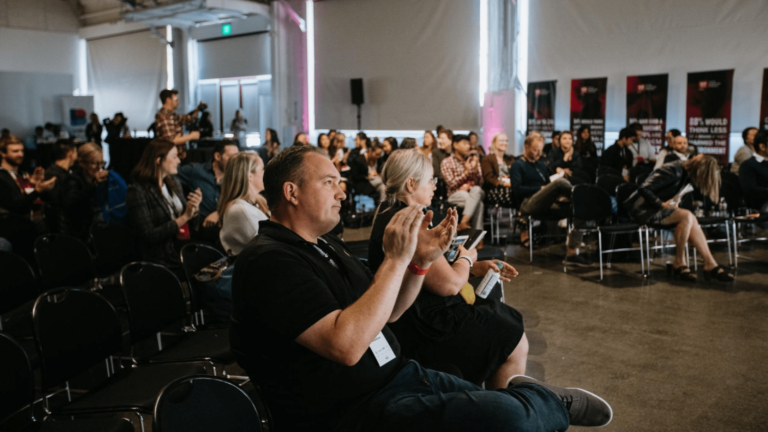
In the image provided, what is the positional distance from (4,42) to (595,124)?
1813cm

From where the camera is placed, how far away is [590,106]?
11070 mm

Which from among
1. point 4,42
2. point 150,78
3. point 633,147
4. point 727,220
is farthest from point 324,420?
point 4,42

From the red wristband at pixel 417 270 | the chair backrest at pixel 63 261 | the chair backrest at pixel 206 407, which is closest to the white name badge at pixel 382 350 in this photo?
the red wristband at pixel 417 270

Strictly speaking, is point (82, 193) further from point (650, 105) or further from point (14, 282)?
point (650, 105)

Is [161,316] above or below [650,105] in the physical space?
below

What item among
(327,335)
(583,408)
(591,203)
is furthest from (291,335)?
(591,203)

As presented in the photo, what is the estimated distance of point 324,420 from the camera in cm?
174

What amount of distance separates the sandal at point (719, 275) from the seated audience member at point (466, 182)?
2.65m

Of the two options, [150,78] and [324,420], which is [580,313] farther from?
[150,78]

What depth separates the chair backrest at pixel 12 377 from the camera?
216 centimetres

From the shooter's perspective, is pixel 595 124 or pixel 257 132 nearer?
pixel 595 124

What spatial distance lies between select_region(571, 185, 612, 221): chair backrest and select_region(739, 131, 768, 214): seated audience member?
1594mm

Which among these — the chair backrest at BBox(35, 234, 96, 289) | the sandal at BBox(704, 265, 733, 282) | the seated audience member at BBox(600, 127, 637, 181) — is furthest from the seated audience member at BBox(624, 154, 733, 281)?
the chair backrest at BBox(35, 234, 96, 289)

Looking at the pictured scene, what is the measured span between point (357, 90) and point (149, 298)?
1286 cm
